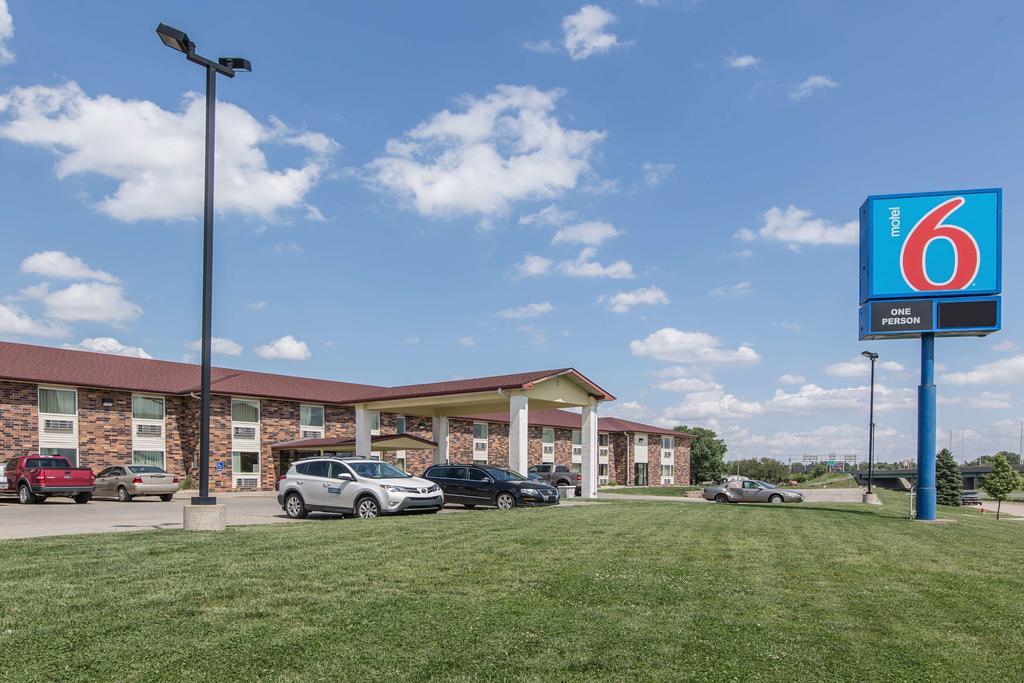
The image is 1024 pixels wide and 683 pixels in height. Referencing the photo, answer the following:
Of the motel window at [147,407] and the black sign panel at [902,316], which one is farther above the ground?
the black sign panel at [902,316]

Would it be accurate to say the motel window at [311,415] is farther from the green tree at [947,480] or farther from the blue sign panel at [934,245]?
the green tree at [947,480]

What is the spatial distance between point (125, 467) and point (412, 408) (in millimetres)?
12459

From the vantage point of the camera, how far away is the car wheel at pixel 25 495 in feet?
90.8

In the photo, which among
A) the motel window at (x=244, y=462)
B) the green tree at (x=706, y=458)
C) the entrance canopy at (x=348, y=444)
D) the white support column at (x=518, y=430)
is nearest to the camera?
the white support column at (x=518, y=430)

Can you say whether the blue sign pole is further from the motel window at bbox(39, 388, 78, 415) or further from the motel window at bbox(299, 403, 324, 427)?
the motel window at bbox(39, 388, 78, 415)

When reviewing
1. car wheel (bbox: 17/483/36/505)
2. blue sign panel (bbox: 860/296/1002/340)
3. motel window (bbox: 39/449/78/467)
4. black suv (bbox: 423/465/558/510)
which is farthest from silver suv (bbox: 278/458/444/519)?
motel window (bbox: 39/449/78/467)

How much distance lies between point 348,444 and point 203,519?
2844 centimetres

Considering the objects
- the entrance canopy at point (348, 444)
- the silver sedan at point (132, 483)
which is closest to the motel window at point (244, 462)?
the entrance canopy at point (348, 444)

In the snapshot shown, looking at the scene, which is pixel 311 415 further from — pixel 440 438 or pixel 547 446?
pixel 547 446

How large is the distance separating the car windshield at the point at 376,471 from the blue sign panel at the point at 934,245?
52.2 ft

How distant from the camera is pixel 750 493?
39.0 meters

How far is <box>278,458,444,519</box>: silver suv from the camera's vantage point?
18.8 metres

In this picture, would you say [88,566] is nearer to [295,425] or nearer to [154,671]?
[154,671]

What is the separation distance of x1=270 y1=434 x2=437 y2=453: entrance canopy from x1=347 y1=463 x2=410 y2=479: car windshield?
19902 mm
